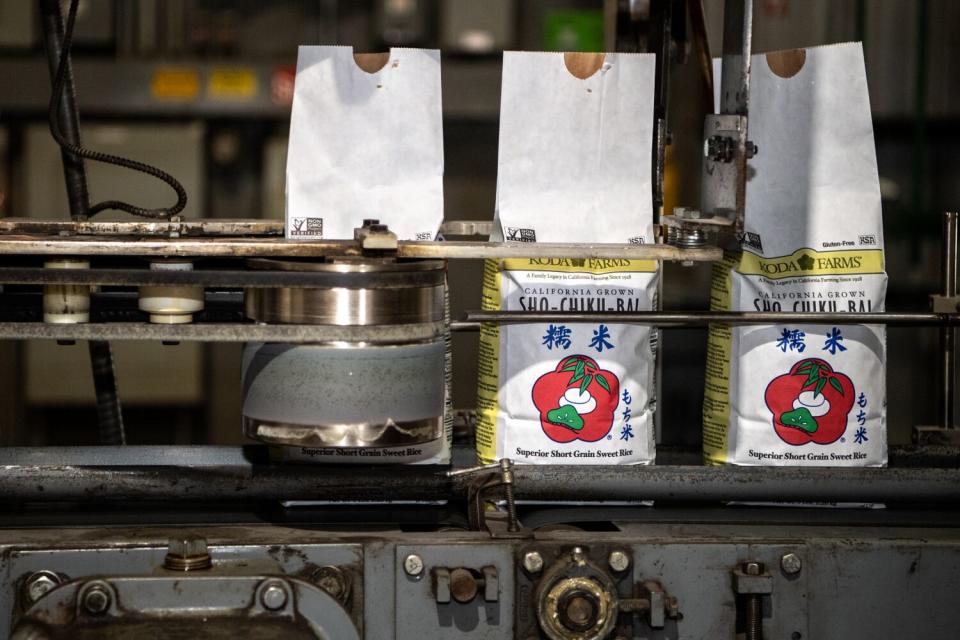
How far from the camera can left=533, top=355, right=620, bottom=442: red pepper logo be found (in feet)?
4.20

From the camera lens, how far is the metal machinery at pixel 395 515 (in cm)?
106

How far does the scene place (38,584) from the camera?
3.58 ft

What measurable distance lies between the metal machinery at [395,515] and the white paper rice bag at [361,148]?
99 mm

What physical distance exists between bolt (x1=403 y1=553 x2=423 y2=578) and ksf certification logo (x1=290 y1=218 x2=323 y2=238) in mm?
377

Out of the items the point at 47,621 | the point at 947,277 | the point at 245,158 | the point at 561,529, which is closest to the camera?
the point at 47,621

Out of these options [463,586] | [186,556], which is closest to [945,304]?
[463,586]

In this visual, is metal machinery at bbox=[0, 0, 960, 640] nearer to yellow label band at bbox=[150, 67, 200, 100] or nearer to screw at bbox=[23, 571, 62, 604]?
screw at bbox=[23, 571, 62, 604]

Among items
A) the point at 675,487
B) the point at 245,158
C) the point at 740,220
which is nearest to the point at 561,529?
the point at 675,487

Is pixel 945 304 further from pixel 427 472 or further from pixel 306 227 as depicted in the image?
pixel 306 227

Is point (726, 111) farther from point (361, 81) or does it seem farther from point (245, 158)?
point (245, 158)

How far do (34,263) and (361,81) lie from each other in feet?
1.30

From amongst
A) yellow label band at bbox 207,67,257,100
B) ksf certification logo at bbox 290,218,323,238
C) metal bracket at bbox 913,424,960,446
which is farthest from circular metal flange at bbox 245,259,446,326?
yellow label band at bbox 207,67,257,100

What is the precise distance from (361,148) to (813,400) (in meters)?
0.57

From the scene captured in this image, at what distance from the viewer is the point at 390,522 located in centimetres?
126
